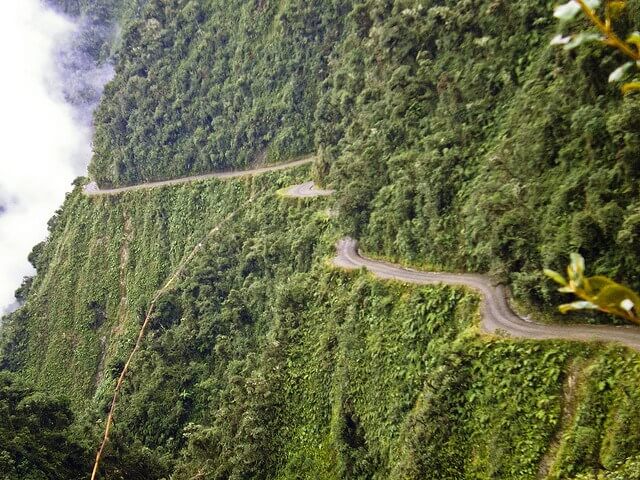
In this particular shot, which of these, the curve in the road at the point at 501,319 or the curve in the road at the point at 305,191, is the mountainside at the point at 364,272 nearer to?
the curve in the road at the point at 501,319

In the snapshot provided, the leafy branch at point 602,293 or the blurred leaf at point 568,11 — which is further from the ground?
the blurred leaf at point 568,11

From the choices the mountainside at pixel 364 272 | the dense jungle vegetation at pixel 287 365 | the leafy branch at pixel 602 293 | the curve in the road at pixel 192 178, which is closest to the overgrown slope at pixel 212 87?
the mountainside at pixel 364 272

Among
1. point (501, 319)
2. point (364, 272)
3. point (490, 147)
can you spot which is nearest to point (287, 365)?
point (364, 272)

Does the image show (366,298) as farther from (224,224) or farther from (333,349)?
(224,224)

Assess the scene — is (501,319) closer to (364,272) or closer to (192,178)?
(364,272)

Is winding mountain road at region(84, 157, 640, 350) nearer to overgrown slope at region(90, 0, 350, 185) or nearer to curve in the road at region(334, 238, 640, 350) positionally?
curve in the road at region(334, 238, 640, 350)

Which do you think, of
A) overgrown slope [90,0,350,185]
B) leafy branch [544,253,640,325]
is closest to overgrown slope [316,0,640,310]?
overgrown slope [90,0,350,185]
